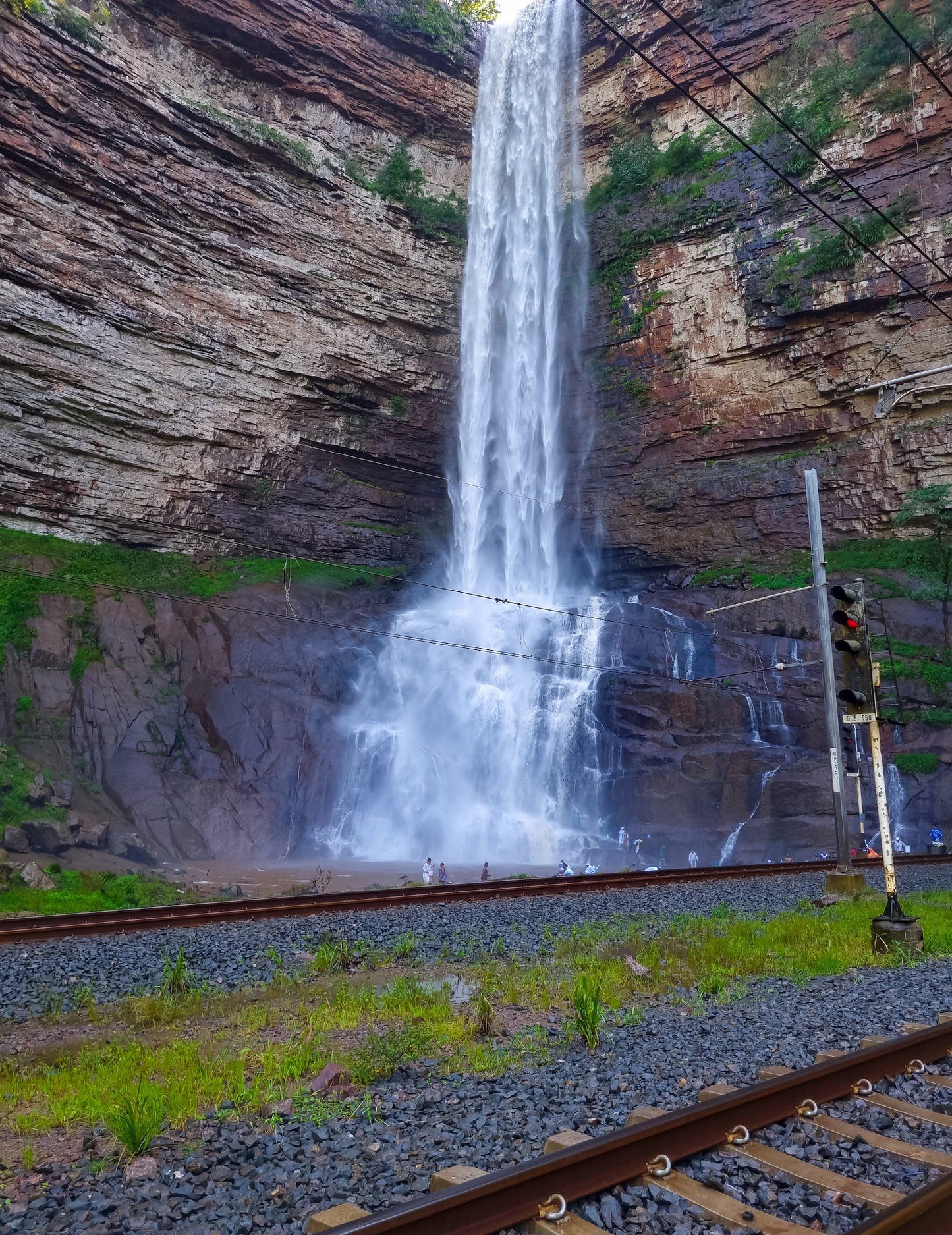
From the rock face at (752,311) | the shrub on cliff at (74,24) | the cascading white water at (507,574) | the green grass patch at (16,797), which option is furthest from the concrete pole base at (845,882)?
the shrub on cliff at (74,24)

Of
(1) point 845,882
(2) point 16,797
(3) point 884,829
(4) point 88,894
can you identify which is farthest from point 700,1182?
(2) point 16,797

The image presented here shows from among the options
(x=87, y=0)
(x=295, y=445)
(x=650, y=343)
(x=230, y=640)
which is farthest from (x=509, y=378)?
(x=87, y=0)

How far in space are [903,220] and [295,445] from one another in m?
22.2

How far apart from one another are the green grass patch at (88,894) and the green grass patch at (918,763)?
18.3m

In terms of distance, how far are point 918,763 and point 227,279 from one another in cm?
2690

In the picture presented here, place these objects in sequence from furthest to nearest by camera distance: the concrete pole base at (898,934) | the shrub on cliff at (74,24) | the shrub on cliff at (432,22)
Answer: the shrub on cliff at (432,22) → the shrub on cliff at (74,24) → the concrete pole base at (898,934)

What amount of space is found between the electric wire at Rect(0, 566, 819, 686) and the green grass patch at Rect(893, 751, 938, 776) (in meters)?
4.35

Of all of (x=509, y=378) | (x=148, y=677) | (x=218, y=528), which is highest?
(x=509, y=378)

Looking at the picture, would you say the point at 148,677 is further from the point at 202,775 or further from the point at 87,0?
the point at 87,0

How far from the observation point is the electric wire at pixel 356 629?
79.6ft

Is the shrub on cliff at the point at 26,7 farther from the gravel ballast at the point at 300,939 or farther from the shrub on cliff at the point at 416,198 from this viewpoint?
the gravel ballast at the point at 300,939

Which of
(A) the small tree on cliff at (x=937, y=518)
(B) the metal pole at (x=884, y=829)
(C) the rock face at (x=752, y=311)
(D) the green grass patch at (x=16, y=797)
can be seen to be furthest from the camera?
(C) the rock face at (x=752, y=311)

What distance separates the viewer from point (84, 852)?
17.0 m

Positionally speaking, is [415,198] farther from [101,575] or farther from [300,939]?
[300,939]
